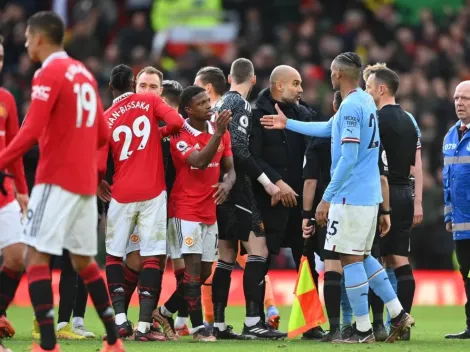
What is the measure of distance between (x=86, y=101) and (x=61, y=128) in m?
0.28

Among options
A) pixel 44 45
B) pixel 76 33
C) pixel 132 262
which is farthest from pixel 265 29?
pixel 44 45

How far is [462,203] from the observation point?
38.8 feet

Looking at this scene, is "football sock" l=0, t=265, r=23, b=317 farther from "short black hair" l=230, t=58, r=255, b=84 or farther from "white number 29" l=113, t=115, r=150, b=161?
"short black hair" l=230, t=58, r=255, b=84

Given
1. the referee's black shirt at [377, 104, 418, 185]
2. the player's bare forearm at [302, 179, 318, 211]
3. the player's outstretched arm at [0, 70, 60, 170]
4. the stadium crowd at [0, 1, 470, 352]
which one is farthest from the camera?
the referee's black shirt at [377, 104, 418, 185]

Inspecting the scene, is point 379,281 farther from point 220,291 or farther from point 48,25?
point 48,25

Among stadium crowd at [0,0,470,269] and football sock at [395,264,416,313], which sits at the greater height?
stadium crowd at [0,0,470,269]

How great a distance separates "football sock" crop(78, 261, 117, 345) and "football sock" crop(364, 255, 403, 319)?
2.92 metres

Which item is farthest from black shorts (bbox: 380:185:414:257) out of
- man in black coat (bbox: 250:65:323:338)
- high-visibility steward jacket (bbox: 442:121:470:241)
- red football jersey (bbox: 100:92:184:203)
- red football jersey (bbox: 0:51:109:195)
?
red football jersey (bbox: 0:51:109:195)

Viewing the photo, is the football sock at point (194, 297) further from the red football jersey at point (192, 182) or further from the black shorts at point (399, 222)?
the black shorts at point (399, 222)

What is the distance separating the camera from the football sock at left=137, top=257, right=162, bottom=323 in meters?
9.96

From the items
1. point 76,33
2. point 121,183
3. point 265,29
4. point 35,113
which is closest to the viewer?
point 35,113

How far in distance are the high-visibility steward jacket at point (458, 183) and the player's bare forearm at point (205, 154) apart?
3.15m

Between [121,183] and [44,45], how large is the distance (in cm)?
231

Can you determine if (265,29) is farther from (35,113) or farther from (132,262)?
(35,113)
